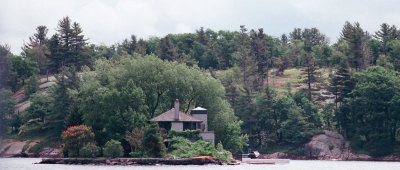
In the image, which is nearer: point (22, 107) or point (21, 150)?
point (21, 150)

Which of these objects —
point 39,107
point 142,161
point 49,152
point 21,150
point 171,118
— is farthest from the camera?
point 39,107

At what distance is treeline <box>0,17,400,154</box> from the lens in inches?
3366

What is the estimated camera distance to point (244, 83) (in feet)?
440

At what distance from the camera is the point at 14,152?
356ft

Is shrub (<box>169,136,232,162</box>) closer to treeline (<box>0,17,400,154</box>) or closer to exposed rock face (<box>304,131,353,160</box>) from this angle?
treeline (<box>0,17,400,154</box>)

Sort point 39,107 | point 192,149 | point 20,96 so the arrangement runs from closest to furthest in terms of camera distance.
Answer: point 192,149 < point 39,107 < point 20,96

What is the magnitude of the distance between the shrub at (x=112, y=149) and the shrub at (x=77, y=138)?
2.67 metres

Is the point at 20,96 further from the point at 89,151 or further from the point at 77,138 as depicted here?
the point at 89,151

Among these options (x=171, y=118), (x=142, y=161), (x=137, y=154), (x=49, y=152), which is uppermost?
(x=171, y=118)

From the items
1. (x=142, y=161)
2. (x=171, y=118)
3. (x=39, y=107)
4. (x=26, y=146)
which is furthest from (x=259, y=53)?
(x=142, y=161)

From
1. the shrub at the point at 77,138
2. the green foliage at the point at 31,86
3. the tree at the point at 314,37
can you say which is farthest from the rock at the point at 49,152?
the tree at the point at 314,37

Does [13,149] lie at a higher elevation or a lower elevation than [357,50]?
lower

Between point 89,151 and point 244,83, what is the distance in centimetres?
6515

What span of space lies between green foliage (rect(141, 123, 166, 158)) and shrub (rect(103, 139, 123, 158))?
3273 millimetres
